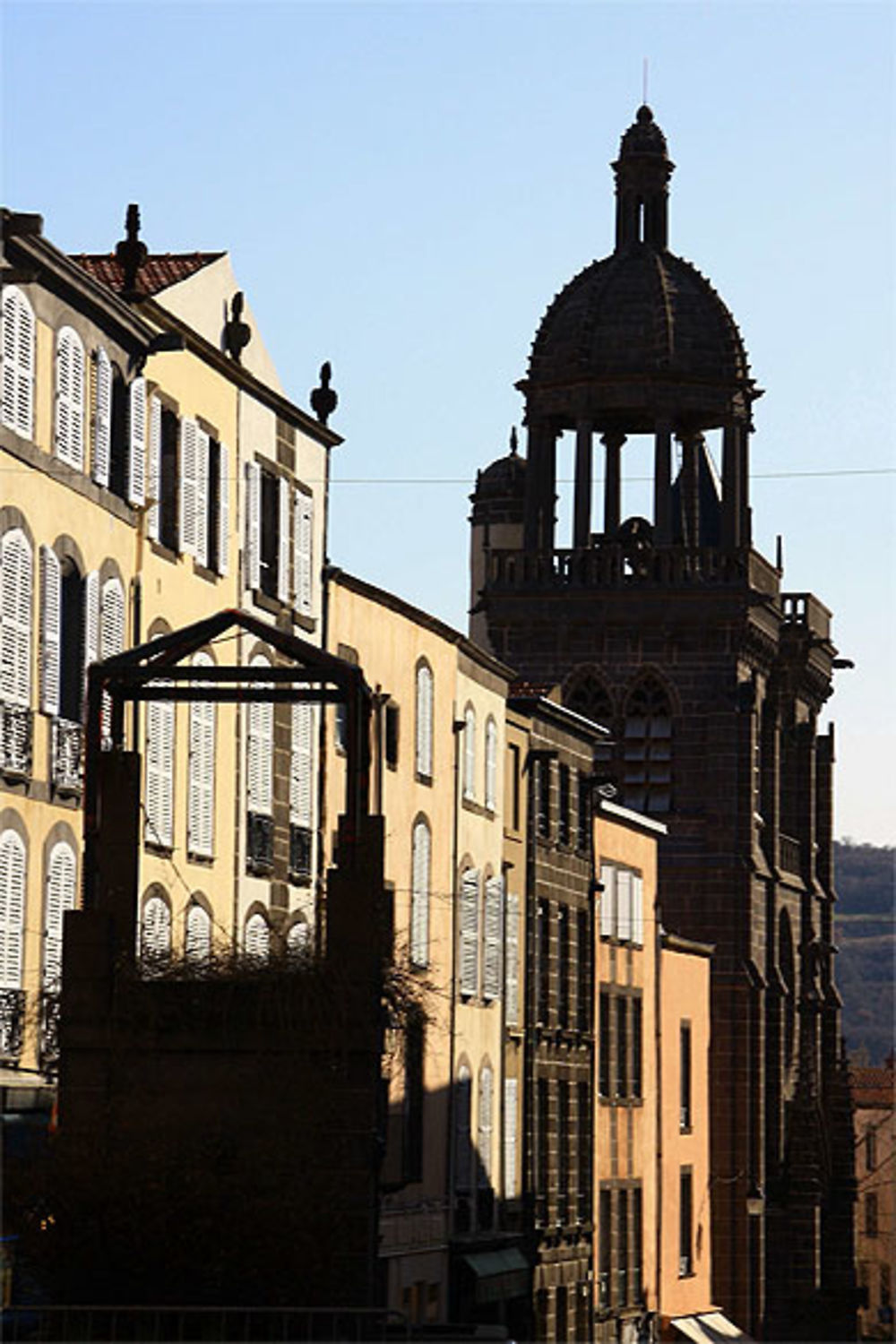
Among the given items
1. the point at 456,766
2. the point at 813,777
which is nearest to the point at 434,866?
the point at 456,766

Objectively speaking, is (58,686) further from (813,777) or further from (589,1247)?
(813,777)

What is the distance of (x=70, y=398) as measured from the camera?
43.3 m

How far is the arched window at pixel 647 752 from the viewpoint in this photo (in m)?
88.6

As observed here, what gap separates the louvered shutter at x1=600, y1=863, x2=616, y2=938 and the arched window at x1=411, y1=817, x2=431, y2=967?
1559cm

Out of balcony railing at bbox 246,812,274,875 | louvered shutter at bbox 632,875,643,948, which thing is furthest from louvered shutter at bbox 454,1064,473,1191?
louvered shutter at bbox 632,875,643,948

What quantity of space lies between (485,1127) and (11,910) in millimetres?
24873

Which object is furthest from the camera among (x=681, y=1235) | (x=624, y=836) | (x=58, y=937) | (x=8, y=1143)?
(x=681, y=1235)

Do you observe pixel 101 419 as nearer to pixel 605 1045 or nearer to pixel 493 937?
pixel 493 937

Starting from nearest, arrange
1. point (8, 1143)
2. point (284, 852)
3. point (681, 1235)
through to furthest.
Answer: point (8, 1143) → point (284, 852) → point (681, 1235)

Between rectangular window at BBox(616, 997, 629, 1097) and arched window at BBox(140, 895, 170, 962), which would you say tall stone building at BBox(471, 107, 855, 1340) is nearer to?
rectangular window at BBox(616, 997, 629, 1097)

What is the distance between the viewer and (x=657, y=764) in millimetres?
88938

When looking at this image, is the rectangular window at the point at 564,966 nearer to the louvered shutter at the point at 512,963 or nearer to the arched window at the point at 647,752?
the louvered shutter at the point at 512,963

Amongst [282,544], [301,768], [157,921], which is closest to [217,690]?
[157,921]

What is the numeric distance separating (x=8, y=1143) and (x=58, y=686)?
→ 7194mm
